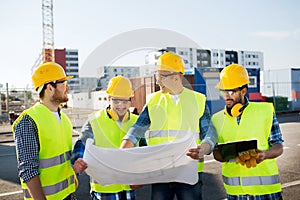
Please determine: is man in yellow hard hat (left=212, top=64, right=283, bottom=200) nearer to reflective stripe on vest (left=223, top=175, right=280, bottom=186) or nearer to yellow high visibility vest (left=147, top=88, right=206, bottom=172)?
reflective stripe on vest (left=223, top=175, right=280, bottom=186)

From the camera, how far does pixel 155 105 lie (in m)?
2.42

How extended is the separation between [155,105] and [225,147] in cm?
62

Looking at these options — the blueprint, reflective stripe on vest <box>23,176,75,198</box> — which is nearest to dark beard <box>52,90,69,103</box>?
the blueprint

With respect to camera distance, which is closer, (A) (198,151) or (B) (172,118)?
(A) (198,151)

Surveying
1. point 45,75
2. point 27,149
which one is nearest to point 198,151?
point 27,149

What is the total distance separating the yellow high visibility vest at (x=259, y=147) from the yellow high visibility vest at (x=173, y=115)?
0.97 feet

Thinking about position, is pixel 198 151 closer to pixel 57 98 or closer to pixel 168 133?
pixel 168 133

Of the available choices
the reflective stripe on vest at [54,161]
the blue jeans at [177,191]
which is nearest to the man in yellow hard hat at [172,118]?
the blue jeans at [177,191]

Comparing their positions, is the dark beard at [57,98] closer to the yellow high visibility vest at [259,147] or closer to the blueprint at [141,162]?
the blueprint at [141,162]

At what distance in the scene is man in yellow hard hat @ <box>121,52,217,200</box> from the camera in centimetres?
229

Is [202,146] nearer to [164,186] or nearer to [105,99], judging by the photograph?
[164,186]

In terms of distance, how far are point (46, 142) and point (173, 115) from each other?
3.12 ft

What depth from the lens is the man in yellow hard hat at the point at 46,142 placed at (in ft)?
6.84

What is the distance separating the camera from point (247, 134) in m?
2.47
